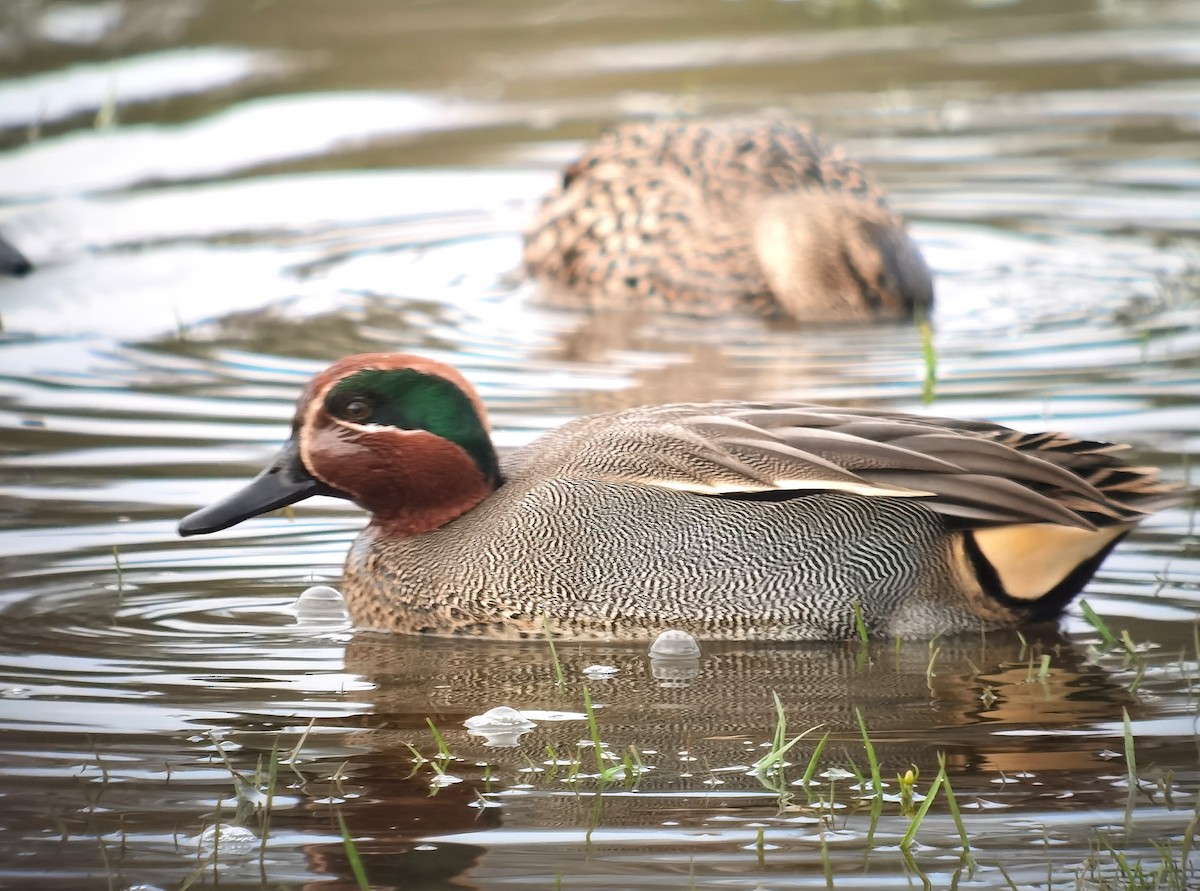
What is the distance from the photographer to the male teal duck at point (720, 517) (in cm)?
561

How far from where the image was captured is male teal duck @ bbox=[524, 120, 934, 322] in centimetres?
933

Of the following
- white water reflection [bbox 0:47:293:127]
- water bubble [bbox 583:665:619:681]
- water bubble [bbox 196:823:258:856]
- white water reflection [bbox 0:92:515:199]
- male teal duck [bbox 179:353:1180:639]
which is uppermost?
white water reflection [bbox 0:47:293:127]

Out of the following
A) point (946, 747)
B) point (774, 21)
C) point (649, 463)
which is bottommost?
point (946, 747)

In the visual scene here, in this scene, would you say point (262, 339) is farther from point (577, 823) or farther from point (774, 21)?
point (774, 21)

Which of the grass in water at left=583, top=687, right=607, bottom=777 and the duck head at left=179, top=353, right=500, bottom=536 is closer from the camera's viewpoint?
the grass in water at left=583, top=687, right=607, bottom=777

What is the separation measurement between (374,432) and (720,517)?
3.34ft

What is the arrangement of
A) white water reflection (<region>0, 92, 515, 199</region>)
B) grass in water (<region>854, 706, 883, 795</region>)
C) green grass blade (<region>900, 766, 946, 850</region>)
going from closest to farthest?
1. green grass blade (<region>900, 766, 946, 850</region>)
2. grass in water (<region>854, 706, 883, 795</region>)
3. white water reflection (<region>0, 92, 515, 199</region>)

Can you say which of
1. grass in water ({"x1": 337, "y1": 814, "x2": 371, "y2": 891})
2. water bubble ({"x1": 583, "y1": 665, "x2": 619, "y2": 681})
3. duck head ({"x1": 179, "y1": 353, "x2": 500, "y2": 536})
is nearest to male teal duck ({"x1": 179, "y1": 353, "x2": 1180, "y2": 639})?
duck head ({"x1": 179, "y1": 353, "x2": 500, "y2": 536})

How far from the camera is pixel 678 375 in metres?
8.30

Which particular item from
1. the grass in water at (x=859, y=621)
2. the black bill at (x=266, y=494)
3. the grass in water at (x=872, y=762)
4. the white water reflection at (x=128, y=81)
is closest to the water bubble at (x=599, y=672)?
the grass in water at (x=859, y=621)

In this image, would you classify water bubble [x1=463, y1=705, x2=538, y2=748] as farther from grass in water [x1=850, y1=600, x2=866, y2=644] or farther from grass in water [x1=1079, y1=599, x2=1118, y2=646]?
grass in water [x1=1079, y1=599, x2=1118, y2=646]

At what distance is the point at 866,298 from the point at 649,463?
375 centimetres

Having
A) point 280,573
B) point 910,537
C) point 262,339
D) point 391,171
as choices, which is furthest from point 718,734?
point 391,171

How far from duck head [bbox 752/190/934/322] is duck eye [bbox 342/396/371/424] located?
393 cm
